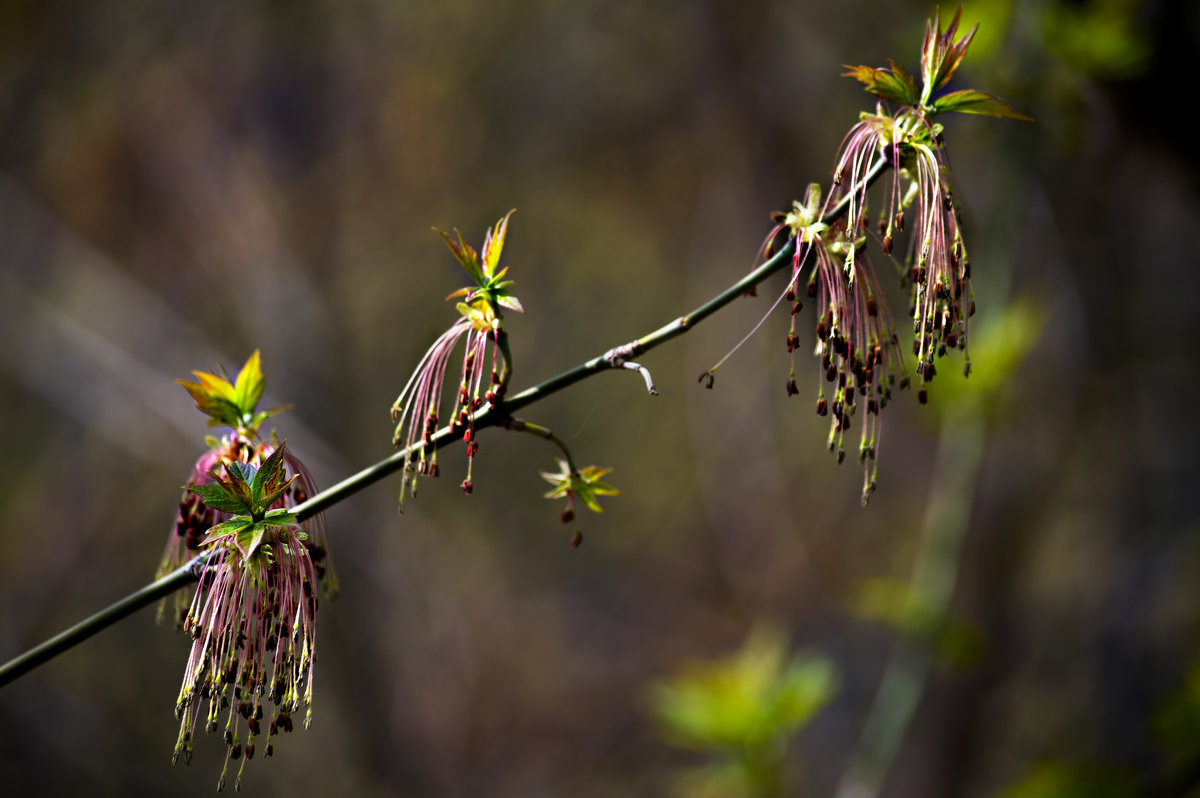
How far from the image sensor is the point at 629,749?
6578 millimetres

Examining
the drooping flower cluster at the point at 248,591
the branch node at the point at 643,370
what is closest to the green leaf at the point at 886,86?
the branch node at the point at 643,370

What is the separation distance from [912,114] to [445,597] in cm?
569

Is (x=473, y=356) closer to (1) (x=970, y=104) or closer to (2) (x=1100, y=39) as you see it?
(1) (x=970, y=104)

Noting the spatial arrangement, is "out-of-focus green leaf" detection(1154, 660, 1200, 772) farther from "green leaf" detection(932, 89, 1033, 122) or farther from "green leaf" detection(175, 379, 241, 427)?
"green leaf" detection(175, 379, 241, 427)

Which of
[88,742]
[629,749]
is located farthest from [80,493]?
[629,749]

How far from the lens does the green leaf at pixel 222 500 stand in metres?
0.75

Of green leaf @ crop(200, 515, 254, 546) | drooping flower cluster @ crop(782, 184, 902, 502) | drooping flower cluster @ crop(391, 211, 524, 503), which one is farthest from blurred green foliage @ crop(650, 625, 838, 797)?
green leaf @ crop(200, 515, 254, 546)

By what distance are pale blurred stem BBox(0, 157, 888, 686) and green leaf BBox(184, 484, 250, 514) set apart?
5 centimetres

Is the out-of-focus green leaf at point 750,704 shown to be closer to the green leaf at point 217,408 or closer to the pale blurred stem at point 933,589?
the pale blurred stem at point 933,589

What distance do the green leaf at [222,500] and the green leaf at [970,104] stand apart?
724mm

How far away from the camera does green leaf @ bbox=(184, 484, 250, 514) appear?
2.46ft

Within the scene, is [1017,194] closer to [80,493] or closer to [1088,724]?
[1088,724]

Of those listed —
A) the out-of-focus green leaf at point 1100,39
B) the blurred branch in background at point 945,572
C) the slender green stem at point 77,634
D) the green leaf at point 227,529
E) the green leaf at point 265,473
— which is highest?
the out-of-focus green leaf at point 1100,39

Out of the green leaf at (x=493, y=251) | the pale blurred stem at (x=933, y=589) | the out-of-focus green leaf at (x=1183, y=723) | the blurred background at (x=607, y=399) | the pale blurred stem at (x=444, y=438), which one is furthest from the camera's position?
the blurred background at (x=607, y=399)
